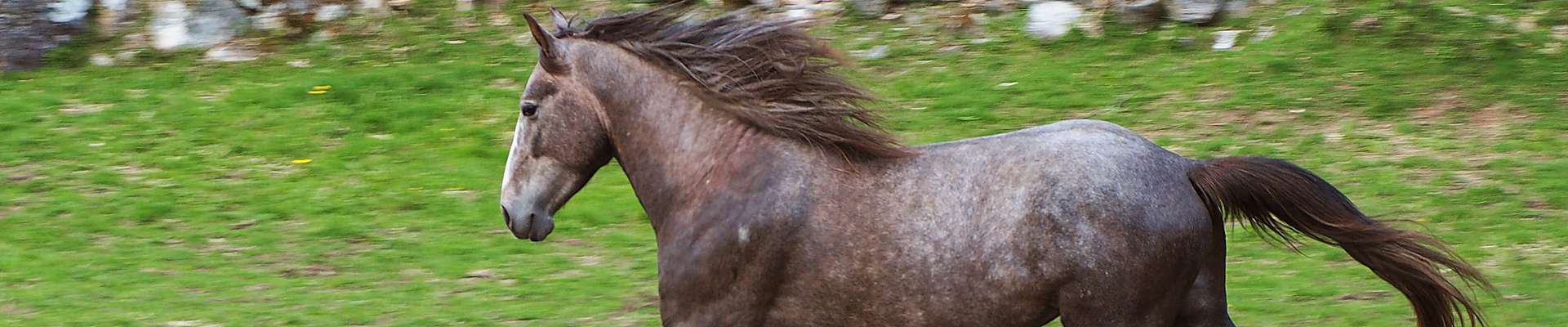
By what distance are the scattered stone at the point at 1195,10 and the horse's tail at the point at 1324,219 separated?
6983mm

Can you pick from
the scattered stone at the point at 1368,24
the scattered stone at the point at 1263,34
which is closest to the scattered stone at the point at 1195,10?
the scattered stone at the point at 1263,34

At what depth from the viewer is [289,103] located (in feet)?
34.1

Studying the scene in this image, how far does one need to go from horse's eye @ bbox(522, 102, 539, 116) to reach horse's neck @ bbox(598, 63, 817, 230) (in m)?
0.17

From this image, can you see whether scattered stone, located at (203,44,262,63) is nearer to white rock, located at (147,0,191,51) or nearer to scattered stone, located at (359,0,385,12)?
white rock, located at (147,0,191,51)

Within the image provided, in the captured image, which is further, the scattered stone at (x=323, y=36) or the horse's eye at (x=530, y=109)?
the scattered stone at (x=323, y=36)

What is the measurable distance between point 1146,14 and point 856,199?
7493 millimetres

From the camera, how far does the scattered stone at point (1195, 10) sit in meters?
11.1

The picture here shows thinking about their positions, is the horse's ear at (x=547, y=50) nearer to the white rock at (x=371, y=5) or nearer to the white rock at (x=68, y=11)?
the white rock at (x=371, y=5)

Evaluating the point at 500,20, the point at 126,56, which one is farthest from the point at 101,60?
the point at 500,20

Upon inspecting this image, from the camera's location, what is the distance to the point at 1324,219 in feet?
13.6

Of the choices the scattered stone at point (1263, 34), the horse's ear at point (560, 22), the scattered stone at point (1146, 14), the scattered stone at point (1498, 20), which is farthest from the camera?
the scattered stone at point (1146, 14)

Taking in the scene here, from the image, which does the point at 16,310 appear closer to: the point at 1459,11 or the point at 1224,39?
the point at 1224,39

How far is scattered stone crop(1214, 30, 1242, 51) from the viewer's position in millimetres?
10719

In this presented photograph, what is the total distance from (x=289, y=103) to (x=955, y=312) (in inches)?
290
